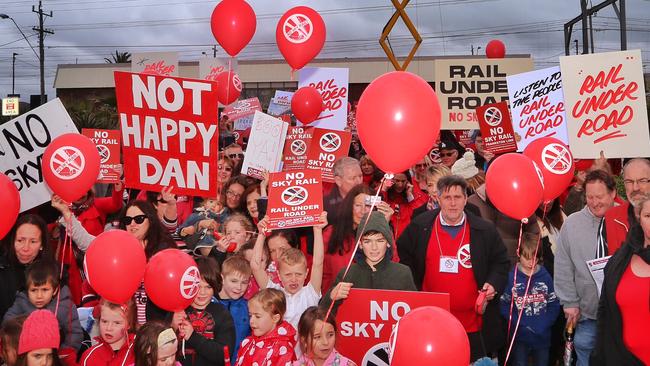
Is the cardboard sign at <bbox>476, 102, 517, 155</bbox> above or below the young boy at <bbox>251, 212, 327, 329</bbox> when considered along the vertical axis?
above

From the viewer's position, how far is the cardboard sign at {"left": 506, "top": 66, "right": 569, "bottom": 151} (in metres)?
7.32

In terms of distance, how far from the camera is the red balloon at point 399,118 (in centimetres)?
415

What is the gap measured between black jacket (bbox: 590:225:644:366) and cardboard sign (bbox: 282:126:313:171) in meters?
4.50

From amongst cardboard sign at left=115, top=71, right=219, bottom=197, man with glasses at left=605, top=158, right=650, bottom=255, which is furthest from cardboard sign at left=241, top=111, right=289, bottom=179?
man with glasses at left=605, top=158, right=650, bottom=255

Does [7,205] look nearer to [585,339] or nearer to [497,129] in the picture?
[585,339]

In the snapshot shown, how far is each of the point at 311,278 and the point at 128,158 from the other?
1.90m

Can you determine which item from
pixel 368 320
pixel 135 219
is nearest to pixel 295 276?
pixel 368 320

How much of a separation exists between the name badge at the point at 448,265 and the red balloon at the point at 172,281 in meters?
1.81

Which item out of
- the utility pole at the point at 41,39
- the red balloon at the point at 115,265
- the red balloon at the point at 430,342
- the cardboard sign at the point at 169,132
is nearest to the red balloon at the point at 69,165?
the cardboard sign at the point at 169,132

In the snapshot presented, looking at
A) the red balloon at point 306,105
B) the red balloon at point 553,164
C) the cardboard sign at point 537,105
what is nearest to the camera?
the red balloon at point 553,164

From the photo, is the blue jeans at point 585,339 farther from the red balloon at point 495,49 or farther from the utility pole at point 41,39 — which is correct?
the utility pole at point 41,39

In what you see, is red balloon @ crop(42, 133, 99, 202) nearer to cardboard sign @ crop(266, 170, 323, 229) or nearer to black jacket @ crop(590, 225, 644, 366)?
cardboard sign @ crop(266, 170, 323, 229)

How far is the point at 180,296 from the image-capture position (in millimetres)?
3961

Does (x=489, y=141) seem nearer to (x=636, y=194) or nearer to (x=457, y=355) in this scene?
(x=636, y=194)
